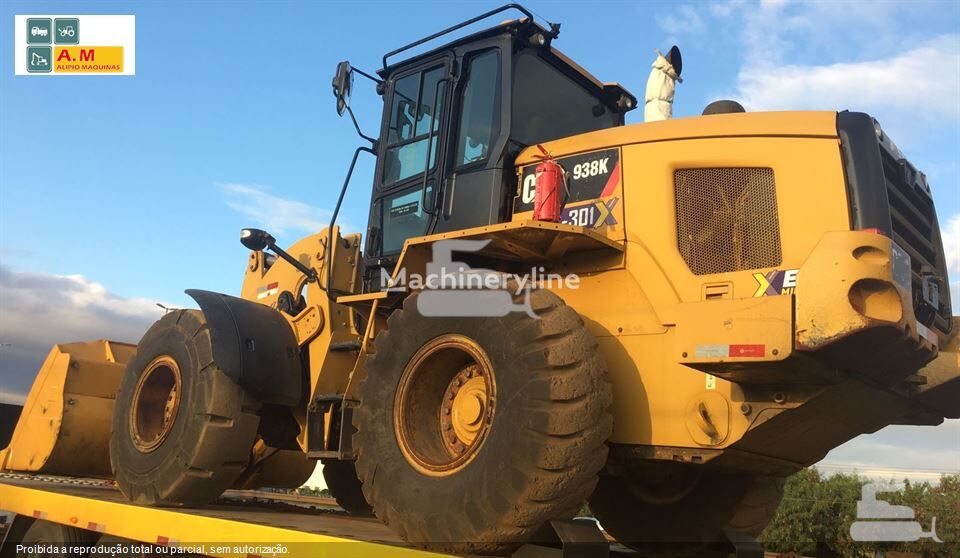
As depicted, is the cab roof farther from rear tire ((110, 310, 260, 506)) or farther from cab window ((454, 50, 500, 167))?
rear tire ((110, 310, 260, 506))

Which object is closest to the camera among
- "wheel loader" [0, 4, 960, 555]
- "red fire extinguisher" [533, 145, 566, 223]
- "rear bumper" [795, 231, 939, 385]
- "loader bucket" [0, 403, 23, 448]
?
"rear bumper" [795, 231, 939, 385]

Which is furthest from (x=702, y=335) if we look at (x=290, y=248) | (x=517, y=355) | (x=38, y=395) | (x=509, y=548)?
(x=38, y=395)

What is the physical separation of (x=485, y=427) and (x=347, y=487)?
4.37 m

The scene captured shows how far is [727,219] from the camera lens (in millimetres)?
4645

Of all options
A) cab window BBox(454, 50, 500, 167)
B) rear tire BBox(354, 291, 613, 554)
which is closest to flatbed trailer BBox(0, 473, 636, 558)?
rear tire BBox(354, 291, 613, 554)

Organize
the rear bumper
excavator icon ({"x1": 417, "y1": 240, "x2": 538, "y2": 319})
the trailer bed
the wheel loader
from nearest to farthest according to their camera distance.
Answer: the rear bumper
the wheel loader
the trailer bed
excavator icon ({"x1": 417, "y1": 240, "x2": 538, "y2": 319})

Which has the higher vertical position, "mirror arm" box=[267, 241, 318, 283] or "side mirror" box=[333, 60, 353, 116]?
"side mirror" box=[333, 60, 353, 116]

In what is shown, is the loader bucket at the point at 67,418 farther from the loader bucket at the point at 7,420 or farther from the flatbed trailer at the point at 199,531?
the loader bucket at the point at 7,420

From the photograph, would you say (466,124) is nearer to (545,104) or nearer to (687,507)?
(545,104)

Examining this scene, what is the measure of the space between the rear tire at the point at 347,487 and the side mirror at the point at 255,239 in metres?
2.77

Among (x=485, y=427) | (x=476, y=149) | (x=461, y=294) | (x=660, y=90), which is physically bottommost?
(x=485, y=427)

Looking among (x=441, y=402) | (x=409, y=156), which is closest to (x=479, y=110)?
(x=409, y=156)

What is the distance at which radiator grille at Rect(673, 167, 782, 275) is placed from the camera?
4488 millimetres

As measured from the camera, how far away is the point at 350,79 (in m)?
6.39
